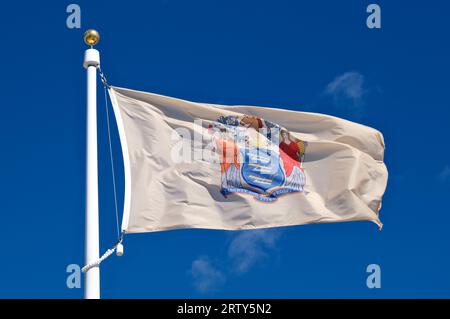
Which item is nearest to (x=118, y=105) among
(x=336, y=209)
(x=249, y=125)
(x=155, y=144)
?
(x=155, y=144)

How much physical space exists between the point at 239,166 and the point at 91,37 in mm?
4354

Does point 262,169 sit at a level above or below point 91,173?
above

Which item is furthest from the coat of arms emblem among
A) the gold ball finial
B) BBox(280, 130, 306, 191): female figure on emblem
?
the gold ball finial

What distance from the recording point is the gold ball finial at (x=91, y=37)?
811 inches

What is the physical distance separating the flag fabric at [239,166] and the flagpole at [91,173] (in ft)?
3.04

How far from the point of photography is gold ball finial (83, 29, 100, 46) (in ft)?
67.6

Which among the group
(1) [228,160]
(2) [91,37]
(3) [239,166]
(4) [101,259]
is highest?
(2) [91,37]

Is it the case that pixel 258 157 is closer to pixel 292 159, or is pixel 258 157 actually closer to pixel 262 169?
pixel 262 169

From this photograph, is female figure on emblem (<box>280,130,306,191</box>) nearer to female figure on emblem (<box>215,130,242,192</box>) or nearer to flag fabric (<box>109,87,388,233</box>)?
flag fabric (<box>109,87,388,233</box>)

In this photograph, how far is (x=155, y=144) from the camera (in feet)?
70.8

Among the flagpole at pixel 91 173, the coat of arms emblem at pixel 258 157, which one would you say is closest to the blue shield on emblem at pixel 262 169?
the coat of arms emblem at pixel 258 157

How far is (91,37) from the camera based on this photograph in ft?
67.7

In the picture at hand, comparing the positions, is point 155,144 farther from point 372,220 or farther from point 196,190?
point 372,220

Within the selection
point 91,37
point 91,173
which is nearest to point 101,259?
point 91,173
